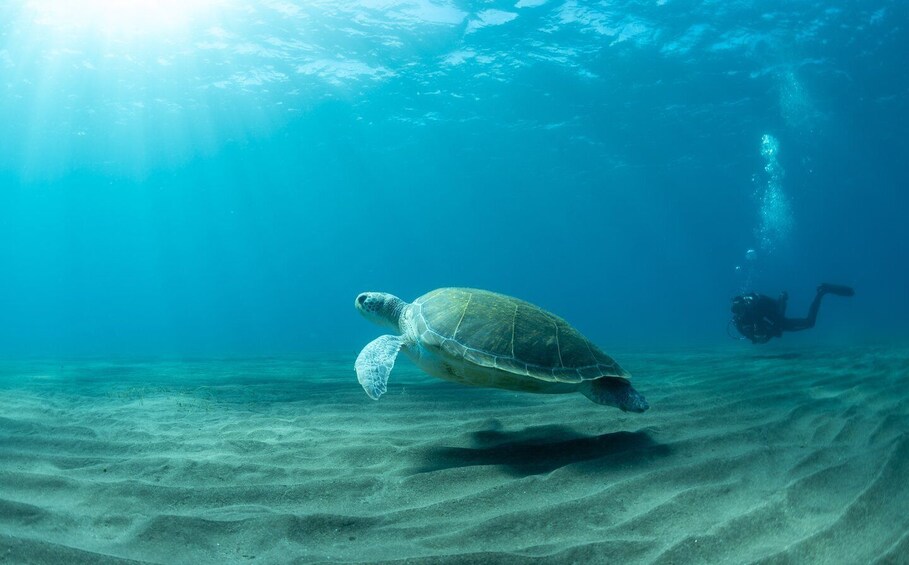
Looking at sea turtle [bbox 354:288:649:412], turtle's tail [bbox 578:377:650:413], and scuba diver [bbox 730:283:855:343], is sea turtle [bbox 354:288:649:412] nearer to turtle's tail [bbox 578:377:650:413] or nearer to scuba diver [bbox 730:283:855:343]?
turtle's tail [bbox 578:377:650:413]

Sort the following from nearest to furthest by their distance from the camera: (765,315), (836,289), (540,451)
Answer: (540,451) → (836,289) → (765,315)

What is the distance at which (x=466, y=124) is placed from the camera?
39.1 metres

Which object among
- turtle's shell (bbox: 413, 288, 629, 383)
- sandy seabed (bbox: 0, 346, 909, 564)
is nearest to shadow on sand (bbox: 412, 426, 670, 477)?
sandy seabed (bbox: 0, 346, 909, 564)

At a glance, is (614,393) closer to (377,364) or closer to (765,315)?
(377,364)

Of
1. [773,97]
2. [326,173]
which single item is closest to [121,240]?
[326,173]

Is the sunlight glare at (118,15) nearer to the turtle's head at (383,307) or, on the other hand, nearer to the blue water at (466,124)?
the blue water at (466,124)

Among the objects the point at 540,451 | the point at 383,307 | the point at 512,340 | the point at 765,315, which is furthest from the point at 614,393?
the point at 765,315

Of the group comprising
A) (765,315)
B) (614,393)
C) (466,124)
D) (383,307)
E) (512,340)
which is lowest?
(614,393)

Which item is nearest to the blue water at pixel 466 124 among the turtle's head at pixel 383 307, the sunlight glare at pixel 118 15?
the sunlight glare at pixel 118 15

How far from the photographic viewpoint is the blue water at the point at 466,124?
2409 centimetres

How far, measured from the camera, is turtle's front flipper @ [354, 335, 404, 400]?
4.14 metres

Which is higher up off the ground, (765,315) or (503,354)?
(503,354)

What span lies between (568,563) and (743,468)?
1.88 m

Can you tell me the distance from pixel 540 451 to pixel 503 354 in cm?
86
